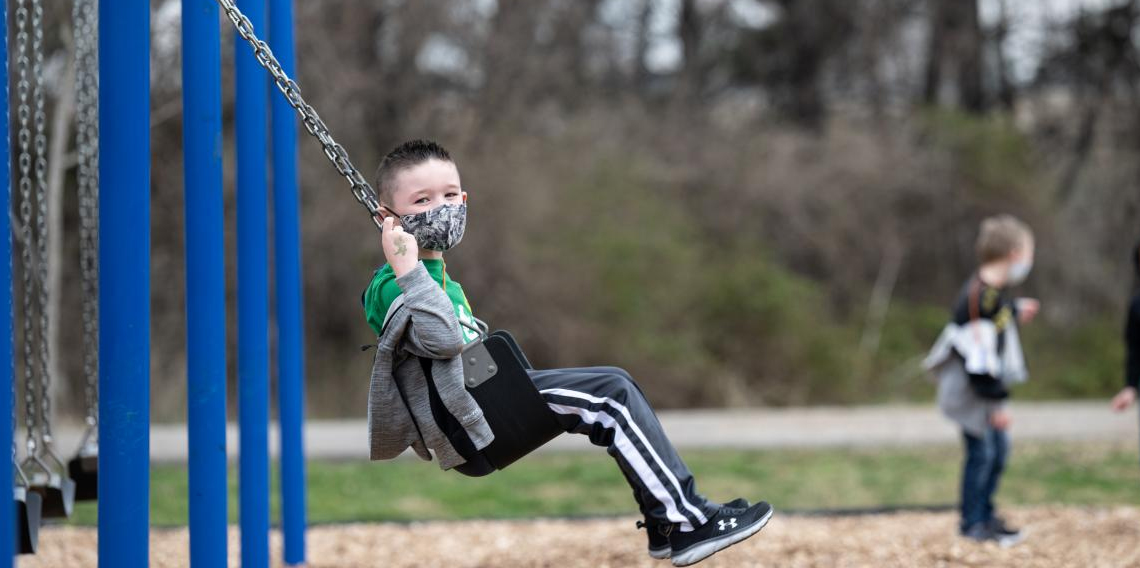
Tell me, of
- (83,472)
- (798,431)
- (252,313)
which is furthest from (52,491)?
(798,431)

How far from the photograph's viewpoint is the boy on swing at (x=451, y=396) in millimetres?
3132

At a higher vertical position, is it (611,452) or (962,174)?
(962,174)

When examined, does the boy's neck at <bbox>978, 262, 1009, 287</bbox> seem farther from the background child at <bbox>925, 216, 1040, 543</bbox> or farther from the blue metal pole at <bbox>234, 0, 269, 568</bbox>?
the blue metal pole at <bbox>234, 0, 269, 568</bbox>

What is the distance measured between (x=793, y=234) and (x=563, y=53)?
3467mm

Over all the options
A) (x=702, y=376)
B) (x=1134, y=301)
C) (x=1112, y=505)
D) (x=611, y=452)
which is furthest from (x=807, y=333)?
(x=611, y=452)

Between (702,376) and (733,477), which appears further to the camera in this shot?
(702,376)

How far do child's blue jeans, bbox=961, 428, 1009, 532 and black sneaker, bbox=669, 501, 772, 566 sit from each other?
8.37 ft

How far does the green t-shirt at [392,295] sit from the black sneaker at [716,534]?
78 centimetres

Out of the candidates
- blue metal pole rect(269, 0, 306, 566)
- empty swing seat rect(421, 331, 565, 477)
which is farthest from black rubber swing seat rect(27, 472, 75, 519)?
empty swing seat rect(421, 331, 565, 477)

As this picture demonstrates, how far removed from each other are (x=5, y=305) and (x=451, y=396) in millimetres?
1267

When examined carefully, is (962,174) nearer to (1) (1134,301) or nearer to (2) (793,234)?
(2) (793,234)

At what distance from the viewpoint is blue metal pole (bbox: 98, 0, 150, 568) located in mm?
3238

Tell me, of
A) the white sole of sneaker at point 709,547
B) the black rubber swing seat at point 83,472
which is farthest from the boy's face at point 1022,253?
the black rubber swing seat at point 83,472

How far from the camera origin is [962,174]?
1516cm
